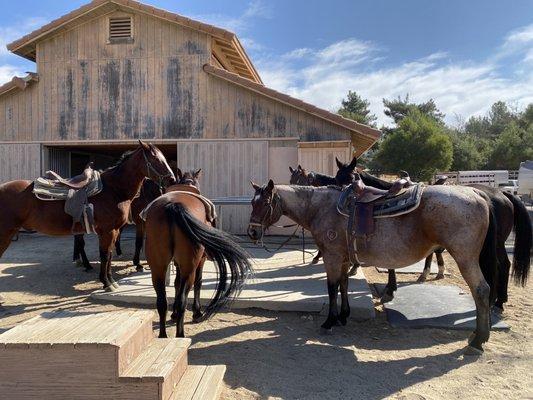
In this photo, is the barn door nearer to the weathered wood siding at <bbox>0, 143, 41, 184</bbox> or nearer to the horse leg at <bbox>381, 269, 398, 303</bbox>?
the horse leg at <bbox>381, 269, 398, 303</bbox>

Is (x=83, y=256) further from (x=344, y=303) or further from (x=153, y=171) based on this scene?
(x=344, y=303)

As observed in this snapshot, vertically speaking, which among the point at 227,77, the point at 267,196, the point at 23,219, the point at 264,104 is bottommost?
the point at 23,219

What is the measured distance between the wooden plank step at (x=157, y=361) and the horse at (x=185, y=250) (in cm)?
50

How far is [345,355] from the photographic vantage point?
3986 millimetres

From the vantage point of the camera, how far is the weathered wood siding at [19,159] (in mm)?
11484

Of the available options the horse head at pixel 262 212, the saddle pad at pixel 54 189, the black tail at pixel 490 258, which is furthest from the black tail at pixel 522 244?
the saddle pad at pixel 54 189

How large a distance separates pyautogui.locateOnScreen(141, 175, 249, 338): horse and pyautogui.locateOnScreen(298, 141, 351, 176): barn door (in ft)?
22.4

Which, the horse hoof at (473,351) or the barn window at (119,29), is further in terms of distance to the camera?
the barn window at (119,29)

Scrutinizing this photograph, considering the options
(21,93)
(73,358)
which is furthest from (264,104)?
(73,358)

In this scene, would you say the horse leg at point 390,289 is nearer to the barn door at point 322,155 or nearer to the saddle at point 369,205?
the saddle at point 369,205

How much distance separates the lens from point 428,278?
721cm

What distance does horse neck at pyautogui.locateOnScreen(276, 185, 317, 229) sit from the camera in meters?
4.78

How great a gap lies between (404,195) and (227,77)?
7509mm

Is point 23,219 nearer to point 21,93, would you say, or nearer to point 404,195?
point 404,195
